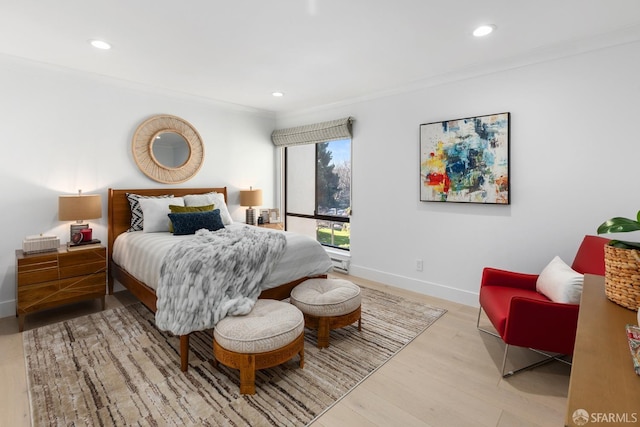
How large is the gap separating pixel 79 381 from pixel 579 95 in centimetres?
436

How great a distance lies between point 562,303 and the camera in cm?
204

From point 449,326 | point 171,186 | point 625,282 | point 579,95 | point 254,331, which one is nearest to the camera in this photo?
point 625,282

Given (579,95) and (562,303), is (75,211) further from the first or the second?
(579,95)

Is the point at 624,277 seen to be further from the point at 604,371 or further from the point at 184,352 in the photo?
the point at 184,352

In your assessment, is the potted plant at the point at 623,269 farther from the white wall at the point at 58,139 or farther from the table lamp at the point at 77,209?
the white wall at the point at 58,139

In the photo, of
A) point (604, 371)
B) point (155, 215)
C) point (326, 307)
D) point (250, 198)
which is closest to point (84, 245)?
point (155, 215)

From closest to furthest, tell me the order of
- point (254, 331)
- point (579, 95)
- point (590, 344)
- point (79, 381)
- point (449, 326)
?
point (590, 344) → point (254, 331) → point (79, 381) → point (579, 95) → point (449, 326)

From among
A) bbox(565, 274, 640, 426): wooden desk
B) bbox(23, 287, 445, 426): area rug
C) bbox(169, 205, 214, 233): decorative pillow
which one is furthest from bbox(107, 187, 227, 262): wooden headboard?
bbox(565, 274, 640, 426): wooden desk

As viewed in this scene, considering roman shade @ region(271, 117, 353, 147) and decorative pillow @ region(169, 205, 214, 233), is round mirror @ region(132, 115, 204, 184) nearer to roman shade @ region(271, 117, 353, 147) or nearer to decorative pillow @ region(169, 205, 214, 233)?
decorative pillow @ region(169, 205, 214, 233)

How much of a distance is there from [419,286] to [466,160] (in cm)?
153

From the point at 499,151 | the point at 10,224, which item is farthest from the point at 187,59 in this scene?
the point at 499,151

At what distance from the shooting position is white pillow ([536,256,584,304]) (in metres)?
2.04

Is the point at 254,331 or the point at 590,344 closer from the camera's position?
the point at 590,344

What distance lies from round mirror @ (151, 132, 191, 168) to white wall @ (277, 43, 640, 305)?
7.52 ft
